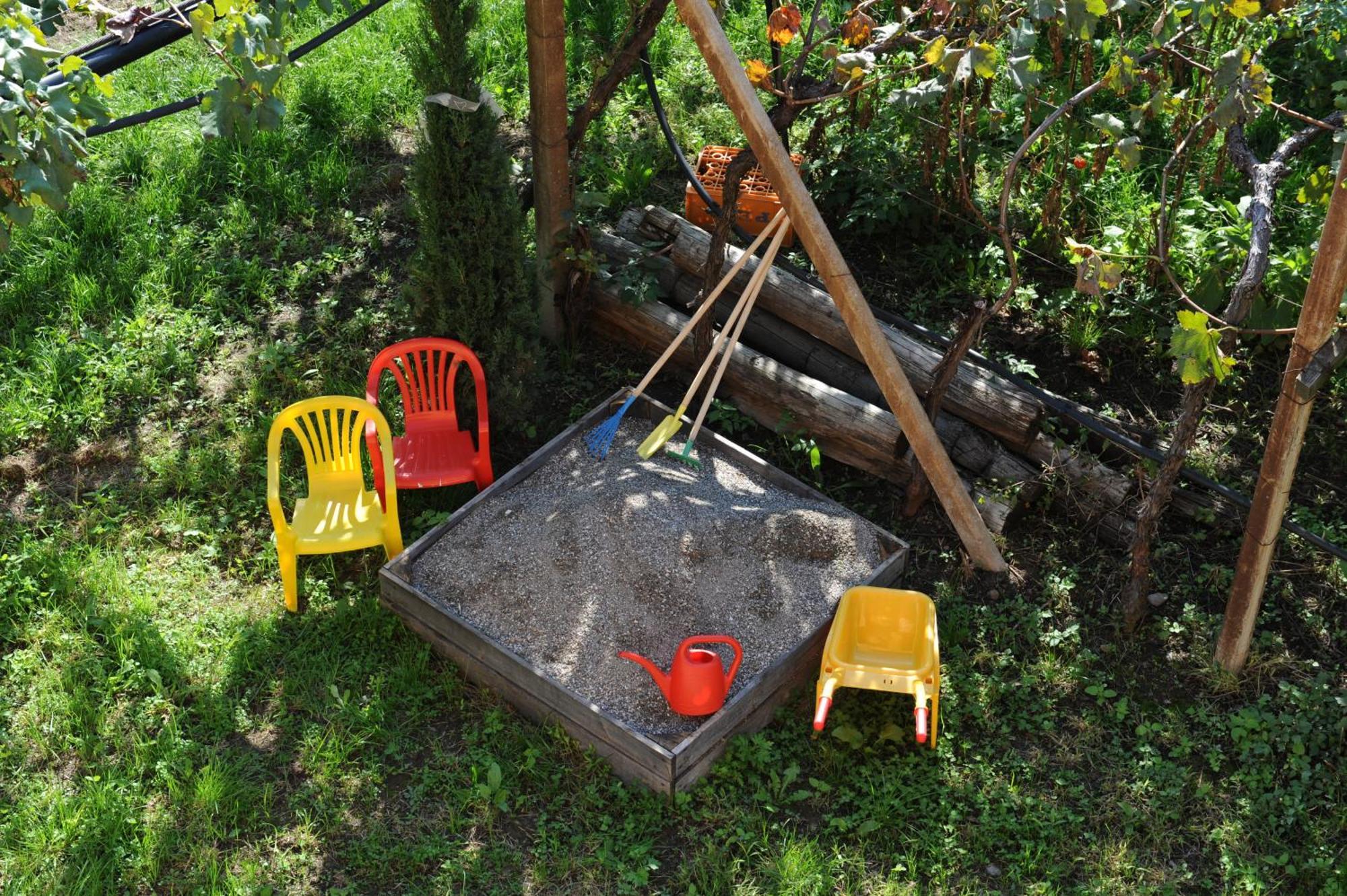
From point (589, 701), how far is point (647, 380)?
4.33ft

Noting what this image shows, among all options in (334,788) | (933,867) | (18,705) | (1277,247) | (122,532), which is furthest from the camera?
(1277,247)

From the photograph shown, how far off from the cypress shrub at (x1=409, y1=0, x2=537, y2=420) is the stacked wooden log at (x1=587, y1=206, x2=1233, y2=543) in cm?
60

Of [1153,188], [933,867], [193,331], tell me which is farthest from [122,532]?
[1153,188]

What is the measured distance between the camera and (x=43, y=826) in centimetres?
401

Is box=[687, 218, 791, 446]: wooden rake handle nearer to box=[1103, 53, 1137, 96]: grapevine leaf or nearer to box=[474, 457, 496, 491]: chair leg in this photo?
box=[474, 457, 496, 491]: chair leg

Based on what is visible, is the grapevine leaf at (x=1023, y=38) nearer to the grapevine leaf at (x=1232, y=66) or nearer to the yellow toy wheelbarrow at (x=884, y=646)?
the grapevine leaf at (x=1232, y=66)

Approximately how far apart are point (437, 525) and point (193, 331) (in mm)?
1977

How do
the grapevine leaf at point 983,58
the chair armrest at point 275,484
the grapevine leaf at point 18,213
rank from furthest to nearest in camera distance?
the chair armrest at point 275,484
the grapevine leaf at point 983,58
the grapevine leaf at point 18,213

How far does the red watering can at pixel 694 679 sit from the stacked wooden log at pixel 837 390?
1.36 meters

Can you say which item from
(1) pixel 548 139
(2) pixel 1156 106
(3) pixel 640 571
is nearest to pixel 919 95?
(2) pixel 1156 106

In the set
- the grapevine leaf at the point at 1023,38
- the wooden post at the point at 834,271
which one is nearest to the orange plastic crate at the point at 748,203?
the wooden post at the point at 834,271

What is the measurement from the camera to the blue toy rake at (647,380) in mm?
4746

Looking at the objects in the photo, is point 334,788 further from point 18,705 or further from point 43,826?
point 18,705

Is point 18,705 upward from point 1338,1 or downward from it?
downward
